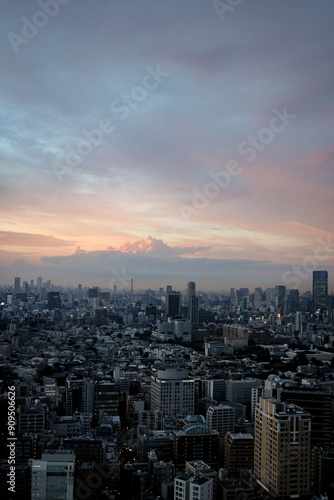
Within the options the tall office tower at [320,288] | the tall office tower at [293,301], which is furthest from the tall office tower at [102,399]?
the tall office tower at [293,301]

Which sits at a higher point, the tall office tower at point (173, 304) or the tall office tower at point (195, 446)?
the tall office tower at point (173, 304)

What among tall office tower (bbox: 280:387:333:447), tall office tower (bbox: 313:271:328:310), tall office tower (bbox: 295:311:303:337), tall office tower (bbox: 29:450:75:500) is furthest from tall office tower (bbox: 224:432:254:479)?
tall office tower (bbox: 313:271:328:310)

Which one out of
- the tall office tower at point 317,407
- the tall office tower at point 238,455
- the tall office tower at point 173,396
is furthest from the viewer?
the tall office tower at point 173,396

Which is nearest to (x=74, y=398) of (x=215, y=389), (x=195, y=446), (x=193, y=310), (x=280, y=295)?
(x=215, y=389)

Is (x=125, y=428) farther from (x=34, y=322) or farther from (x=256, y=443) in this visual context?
(x=34, y=322)

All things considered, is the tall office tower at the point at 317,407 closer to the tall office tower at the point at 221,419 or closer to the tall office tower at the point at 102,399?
the tall office tower at the point at 221,419

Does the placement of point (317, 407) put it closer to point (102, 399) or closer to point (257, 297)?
point (102, 399)

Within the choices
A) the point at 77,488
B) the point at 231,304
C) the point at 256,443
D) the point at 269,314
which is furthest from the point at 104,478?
the point at 231,304
